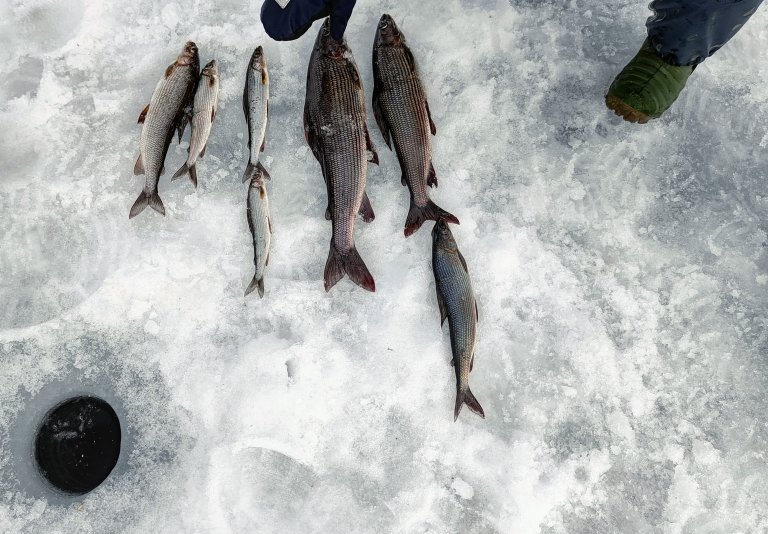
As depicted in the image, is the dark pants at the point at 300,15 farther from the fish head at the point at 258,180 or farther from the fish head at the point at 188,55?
the fish head at the point at 258,180

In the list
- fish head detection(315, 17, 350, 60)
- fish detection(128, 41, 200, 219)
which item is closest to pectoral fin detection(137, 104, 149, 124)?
fish detection(128, 41, 200, 219)

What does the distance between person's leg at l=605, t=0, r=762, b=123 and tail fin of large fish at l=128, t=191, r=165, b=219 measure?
3.21 metres

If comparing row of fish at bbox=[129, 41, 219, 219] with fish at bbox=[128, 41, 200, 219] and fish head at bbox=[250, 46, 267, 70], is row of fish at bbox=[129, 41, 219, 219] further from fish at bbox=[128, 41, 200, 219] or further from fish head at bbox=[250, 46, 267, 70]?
fish head at bbox=[250, 46, 267, 70]

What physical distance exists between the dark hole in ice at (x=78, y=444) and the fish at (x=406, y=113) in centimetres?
248

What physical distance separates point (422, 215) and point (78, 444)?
2.82m

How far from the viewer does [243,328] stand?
348 cm

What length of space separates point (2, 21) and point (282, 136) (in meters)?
2.20

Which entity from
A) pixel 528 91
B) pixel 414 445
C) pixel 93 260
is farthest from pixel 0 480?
pixel 528 91

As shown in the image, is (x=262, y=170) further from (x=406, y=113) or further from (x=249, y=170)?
(x=406, y=113)

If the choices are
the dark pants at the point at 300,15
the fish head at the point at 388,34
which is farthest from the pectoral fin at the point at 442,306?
the dark pants at the point at 300,15

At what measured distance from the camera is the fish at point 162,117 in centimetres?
333

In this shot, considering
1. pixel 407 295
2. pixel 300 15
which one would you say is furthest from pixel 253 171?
pixel 407 295

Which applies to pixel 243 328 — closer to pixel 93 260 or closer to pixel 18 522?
pixel 93 260

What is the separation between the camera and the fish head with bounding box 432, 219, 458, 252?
128 inches
